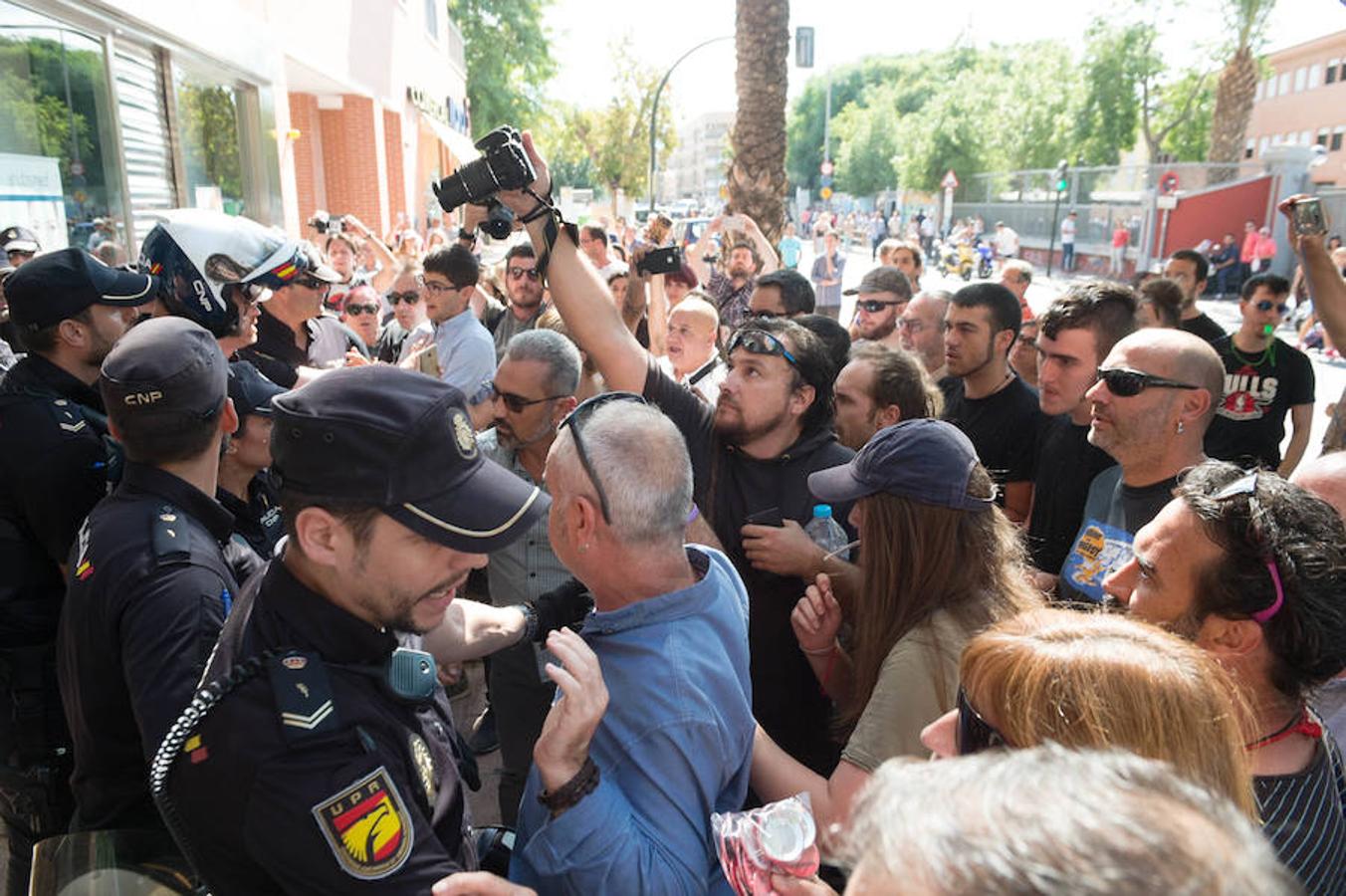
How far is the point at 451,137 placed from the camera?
26453 mm

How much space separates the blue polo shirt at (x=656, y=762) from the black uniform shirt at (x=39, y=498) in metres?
1.79

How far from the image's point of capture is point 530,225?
112 inches

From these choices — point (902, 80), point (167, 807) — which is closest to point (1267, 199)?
point (167, 807)

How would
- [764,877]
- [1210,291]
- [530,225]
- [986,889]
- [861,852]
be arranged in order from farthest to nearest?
[1210,291], [530,225], [764,877], [861,852], [986,889]

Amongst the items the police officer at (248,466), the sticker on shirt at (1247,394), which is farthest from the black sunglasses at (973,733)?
the sticker on shirt at (1247,394)

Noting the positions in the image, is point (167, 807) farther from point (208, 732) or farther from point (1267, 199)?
point (1267, 199)

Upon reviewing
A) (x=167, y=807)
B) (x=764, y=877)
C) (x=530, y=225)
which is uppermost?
(x=530, y=225)

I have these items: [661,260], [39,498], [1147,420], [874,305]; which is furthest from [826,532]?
[874,305]

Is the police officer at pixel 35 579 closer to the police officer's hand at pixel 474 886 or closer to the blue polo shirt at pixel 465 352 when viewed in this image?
the police officer's hand at pixel 474 886

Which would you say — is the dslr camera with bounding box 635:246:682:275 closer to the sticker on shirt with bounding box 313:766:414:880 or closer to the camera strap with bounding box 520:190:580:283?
the camera strap with bounding box 520:190:580:283

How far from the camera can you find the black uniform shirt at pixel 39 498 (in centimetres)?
251

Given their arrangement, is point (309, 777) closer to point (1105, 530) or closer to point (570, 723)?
point (570, 723)

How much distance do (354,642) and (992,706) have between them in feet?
3.47

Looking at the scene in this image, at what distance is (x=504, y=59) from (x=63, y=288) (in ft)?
121
